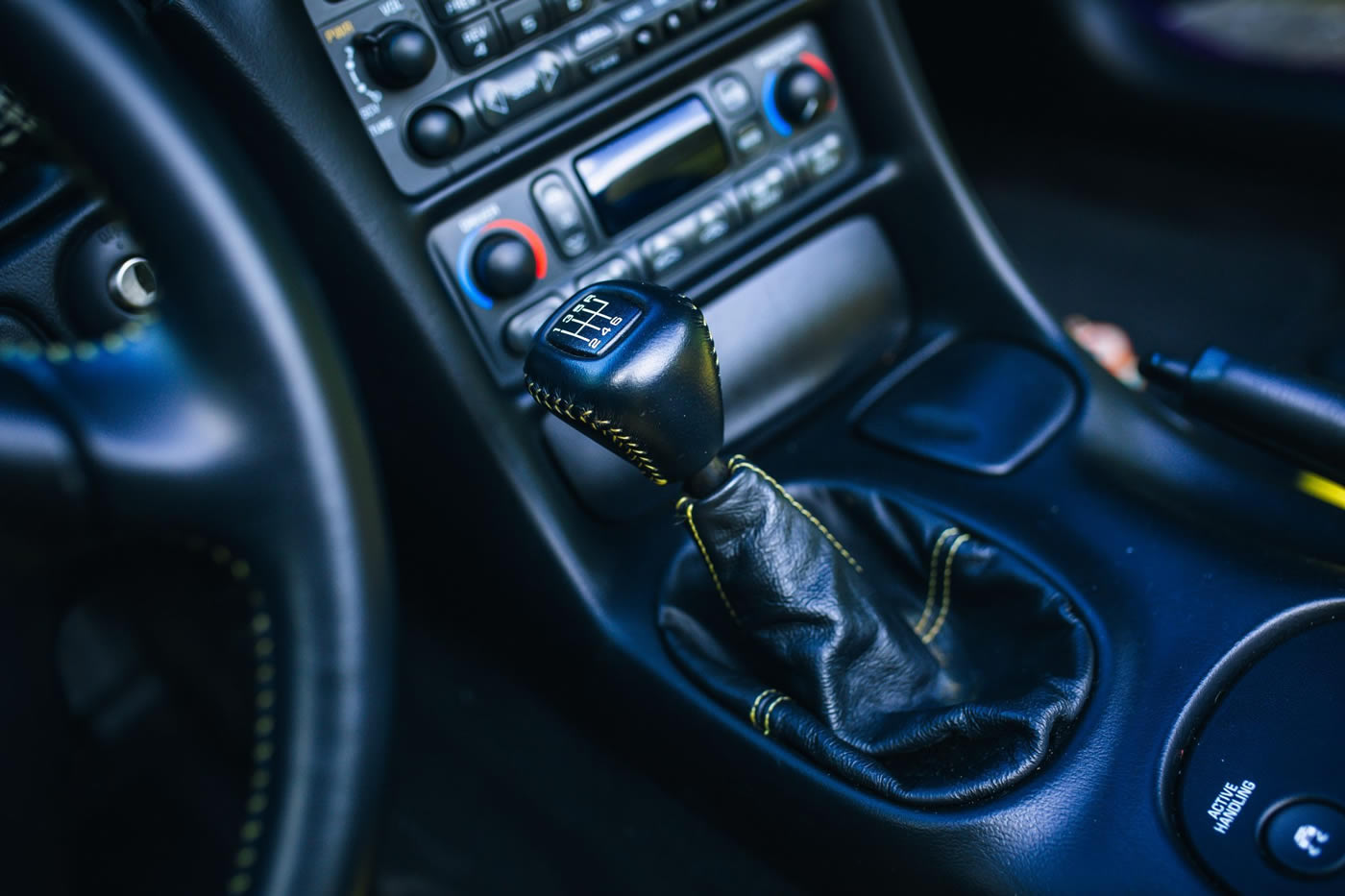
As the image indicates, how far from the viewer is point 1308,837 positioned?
28.9 inches

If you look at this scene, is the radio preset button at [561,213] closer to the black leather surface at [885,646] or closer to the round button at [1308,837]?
the black leather surface at [885,646]

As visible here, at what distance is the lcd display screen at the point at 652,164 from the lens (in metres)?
1.06

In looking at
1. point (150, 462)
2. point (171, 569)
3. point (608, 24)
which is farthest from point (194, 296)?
point (608, 24)

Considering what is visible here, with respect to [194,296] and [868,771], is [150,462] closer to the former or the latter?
[194,296]

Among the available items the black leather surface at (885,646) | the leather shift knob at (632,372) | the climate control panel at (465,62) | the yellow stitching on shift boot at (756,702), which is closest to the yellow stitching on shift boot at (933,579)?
the black leather surface at (885,646)

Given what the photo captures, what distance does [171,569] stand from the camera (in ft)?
2.68

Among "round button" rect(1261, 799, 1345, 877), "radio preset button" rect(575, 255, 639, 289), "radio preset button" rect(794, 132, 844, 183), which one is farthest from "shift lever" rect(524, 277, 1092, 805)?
"radio preset button" rect(794, 132, 844, 183)

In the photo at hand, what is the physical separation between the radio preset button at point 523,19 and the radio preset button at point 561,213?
0.12 m

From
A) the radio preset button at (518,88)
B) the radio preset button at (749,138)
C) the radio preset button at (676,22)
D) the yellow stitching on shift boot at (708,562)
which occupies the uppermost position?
the radio preset button at (518,88)

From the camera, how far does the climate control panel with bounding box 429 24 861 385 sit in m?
1.01

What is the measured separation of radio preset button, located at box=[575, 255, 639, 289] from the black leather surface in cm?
28

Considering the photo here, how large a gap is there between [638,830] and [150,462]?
2.78ft

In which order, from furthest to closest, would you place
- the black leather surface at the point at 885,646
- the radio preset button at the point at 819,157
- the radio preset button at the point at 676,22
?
the radio preset button at the point at 819,157 < the radio preset button at the point at 676,22 < the black leather surface at the point at 885,646

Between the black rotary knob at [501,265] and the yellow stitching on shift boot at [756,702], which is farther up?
the black rotary knob at [501,265]
